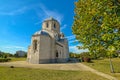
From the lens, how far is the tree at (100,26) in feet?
23.7

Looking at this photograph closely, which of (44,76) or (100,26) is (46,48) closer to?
(44,76)

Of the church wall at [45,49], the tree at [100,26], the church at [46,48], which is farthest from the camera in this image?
the church wall at [45,49]

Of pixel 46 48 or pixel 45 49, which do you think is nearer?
pixel 45 49

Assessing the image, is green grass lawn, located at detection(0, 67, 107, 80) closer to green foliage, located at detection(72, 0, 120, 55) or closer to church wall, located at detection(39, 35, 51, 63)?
green foliage, located at detection(72, 0, 120, 55)

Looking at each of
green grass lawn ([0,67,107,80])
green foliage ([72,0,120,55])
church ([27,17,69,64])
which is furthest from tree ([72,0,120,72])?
church ([27,17,69,64])

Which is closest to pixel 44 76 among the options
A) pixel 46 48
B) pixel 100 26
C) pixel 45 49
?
pixel 100 26

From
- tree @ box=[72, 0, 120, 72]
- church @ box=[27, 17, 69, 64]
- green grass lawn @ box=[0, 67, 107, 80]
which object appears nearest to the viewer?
tree @ box=[72, 0, 120, 72]

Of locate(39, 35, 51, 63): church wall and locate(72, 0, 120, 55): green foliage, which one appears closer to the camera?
locate(72, 0, 120, 55): green foliage

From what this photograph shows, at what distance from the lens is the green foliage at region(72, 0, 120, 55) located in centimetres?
722

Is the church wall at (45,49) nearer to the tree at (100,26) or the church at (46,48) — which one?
the church at (46,48)

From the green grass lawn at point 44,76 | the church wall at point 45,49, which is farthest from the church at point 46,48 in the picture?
the green grass lawn at point 44,76

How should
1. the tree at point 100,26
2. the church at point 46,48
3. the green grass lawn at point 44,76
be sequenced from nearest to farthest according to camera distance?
1. the tree at point 100,26
2. the green grass lawn at point 44,76
3. the church at point 46,48

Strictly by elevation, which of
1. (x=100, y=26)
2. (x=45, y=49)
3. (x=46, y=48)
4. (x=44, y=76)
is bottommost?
(x=44, y=76)

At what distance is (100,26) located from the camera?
30.4 ft
